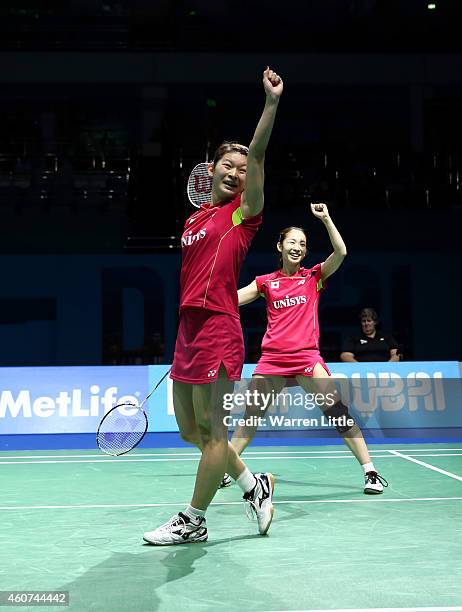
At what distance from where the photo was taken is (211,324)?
152 inches

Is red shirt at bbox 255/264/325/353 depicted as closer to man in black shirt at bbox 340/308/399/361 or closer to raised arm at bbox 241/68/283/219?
raised arm at bbox 241/68/283/219

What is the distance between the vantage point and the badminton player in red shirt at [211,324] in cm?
382

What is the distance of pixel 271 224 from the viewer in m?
13.8

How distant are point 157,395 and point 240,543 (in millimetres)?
4863

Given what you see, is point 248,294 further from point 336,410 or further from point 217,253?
point 217,253

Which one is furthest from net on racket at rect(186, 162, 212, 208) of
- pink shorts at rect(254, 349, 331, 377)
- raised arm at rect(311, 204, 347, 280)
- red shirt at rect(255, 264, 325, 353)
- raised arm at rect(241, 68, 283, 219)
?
pink shorts at rect(254, 349, 331, 377)

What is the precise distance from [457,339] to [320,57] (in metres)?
8.32

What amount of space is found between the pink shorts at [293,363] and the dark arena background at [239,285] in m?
0.77

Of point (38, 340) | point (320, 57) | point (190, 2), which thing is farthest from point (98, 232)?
point (190, 2)

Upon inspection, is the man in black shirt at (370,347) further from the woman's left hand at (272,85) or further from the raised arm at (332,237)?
the woman's left hand at (272,85)

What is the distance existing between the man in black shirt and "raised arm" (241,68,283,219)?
592 cm

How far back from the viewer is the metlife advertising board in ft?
28.4

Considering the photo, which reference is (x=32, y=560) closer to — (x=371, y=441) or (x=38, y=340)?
(x=371, y=441)

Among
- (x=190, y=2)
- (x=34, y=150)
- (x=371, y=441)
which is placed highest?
(x=190, y=2)
